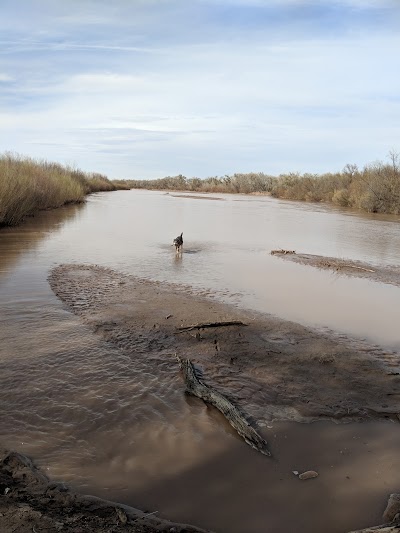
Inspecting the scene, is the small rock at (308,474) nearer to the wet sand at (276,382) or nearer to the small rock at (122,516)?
the wet sand at (276,382)

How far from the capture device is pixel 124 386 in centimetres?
438

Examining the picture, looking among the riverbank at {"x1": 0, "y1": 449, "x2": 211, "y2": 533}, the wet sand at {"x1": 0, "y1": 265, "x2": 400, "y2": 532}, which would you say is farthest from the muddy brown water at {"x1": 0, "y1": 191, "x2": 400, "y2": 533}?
the riverbank at {"x1": 0, "y1": 449, "x2": 211, "y2": 533}

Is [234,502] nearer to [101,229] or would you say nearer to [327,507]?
[327,507]

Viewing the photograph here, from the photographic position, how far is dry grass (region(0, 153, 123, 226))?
1561cm

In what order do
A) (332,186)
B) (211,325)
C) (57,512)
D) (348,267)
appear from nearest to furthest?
(57,512) < (211,325) < (348,267) < (332,186)

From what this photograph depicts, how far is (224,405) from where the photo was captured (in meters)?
3.96

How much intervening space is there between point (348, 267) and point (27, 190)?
13.6 metres

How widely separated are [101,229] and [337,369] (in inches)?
561

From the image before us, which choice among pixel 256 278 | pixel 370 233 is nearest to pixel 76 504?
pixel 256 278

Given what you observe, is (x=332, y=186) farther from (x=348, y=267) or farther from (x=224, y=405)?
(x=224, y=405)

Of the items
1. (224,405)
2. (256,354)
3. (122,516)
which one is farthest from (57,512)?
(256,354)

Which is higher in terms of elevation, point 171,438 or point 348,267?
point 348,267

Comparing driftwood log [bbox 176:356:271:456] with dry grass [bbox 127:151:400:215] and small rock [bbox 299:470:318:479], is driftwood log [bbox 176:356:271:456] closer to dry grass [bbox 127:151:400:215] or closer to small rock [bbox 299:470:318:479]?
small rock [bbox 299:470:318:479]

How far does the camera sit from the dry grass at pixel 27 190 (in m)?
15.6
